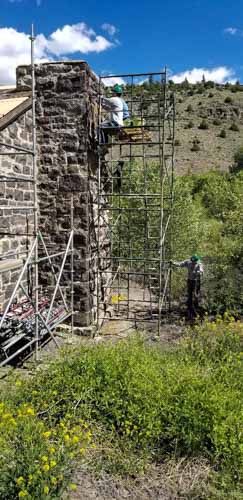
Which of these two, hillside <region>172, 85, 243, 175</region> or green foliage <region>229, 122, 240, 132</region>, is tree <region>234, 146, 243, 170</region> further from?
green foliage <region>229, 122, 240, 132</region>

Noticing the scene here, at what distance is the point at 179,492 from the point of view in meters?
3.63

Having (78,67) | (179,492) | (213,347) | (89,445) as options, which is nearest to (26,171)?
(78,67)

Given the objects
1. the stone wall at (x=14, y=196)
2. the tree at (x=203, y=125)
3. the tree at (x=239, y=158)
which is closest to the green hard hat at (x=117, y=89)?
the stone wall at (x=14, y=196)

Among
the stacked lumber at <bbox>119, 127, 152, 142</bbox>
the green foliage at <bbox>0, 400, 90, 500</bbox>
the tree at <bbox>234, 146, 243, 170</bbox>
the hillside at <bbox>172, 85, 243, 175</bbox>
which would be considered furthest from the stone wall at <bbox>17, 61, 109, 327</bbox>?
the tree at <bbox>234, 146, 243, 170</bbox>

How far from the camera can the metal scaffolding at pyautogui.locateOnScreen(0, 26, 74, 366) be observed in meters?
5.98

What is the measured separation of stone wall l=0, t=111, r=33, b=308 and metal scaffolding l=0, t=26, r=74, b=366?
0.19 ft

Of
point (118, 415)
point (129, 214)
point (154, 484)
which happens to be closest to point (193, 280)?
point (129, 214)

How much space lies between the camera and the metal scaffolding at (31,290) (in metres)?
5.98

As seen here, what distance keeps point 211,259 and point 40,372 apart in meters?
6.69

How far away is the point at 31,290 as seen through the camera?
797 centimetres

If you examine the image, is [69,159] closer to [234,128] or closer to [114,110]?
[114,110]

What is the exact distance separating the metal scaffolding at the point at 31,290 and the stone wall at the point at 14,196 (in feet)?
0.19

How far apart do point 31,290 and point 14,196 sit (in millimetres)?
1940

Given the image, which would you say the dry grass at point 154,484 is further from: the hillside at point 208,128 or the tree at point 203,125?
the tree at point 203,125
